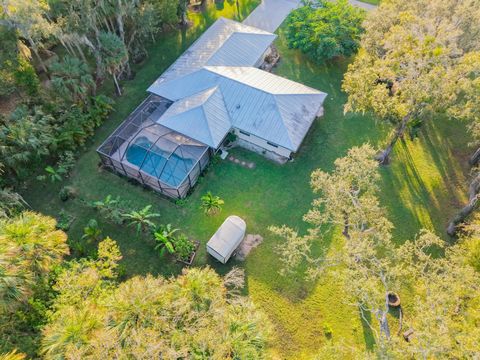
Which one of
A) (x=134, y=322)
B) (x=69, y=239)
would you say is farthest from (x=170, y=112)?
(x=134, y=322)

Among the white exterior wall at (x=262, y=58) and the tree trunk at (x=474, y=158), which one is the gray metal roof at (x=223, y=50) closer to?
the white exterior wall at (x=262, y=58)

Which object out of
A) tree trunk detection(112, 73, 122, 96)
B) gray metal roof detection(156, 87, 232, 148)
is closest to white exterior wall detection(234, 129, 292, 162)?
gray metal roof detection(156, 87, 232, 148)

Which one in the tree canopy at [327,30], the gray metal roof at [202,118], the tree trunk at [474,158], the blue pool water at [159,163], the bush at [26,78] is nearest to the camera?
the blue pool water at [159,163]

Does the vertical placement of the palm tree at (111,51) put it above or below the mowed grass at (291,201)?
above

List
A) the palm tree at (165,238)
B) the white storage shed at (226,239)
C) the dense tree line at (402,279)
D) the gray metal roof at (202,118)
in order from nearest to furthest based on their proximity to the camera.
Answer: the dense tree line at (402,279)
the white storage shed at (226,239)
the palm tree at (165,238)
the gray metal roof at (202,118)

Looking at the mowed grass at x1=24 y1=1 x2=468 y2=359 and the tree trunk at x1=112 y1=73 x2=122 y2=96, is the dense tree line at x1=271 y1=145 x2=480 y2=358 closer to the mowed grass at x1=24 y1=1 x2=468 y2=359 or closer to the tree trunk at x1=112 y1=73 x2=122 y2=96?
the mowed grass at x1=24 y1=1 x2=468 y2=359

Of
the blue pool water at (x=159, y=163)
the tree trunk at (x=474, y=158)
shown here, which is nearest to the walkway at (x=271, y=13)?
the blue pool water at (x=159, y=163)

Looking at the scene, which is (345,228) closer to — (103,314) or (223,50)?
(103,314)

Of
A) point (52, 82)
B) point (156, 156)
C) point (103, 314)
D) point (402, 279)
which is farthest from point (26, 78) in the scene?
point (402, 279)
